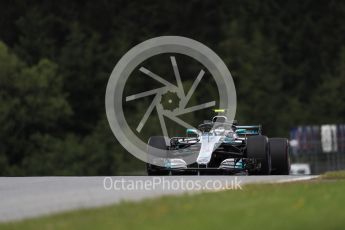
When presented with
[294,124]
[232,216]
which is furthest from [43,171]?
[232,216]

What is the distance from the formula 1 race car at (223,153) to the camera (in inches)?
793

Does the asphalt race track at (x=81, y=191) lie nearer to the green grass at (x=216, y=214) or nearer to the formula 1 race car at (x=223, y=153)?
the green grass at (x=216, y=214)

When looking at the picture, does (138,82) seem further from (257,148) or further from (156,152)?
(257,148)

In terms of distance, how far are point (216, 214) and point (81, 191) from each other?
4.45 meters

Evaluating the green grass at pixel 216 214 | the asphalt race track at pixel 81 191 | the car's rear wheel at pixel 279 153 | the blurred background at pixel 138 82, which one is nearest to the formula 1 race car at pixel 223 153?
the car's rear wheel at pixel 279 153

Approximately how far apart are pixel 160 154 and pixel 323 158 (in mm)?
48371

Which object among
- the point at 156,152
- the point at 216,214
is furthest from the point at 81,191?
the point at 156,152

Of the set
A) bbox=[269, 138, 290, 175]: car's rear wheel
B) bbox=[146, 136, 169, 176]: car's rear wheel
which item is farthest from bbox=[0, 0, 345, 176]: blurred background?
bbox=[269, 138, 290, 175]: car's rear wheel

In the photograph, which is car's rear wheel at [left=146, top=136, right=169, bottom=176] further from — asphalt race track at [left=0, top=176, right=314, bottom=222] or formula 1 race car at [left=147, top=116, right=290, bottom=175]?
asphalt race track at [left=0, top=176, right=314, bottom=222]

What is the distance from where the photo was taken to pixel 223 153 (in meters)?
20.9

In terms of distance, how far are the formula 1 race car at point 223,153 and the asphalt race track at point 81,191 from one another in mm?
2645

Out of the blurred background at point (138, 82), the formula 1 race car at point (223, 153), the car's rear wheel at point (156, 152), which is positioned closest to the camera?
the formula 1 race car at point (223, 153)

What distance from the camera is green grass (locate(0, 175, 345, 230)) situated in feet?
32.3

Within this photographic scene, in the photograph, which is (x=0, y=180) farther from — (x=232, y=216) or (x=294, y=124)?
(x=294, y=124)
